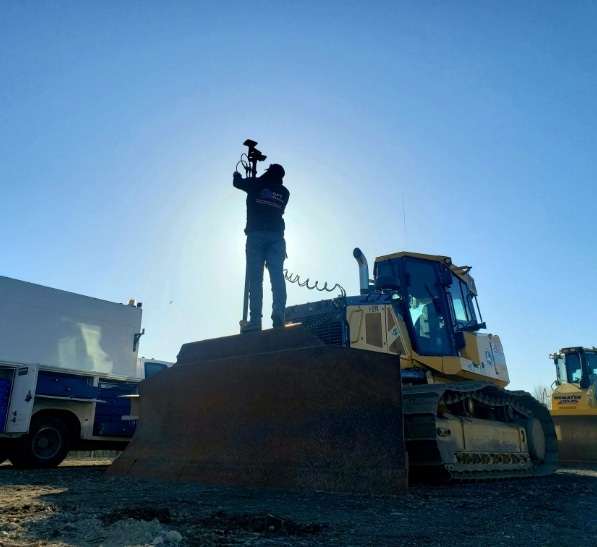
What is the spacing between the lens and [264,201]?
6367 millimetres

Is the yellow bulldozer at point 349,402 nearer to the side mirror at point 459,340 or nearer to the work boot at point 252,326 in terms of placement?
the side mirror at point 459,340

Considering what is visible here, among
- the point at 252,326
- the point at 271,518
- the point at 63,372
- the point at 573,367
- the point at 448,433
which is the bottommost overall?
the point at 271,518

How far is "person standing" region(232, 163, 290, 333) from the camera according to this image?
6.14 metres

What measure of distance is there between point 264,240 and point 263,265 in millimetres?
277

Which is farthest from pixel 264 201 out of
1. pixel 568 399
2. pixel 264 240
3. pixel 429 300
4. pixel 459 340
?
pixel 568 399

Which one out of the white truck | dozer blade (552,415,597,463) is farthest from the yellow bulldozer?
dozer blade (552,415,597,463)

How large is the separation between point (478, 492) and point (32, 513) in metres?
3.97

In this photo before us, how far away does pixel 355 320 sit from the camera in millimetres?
7160

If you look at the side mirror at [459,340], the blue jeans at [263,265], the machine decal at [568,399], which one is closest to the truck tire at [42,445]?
the blue jeans at [263,265]

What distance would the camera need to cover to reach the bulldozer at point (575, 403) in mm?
13352

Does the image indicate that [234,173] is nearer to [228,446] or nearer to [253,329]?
[253,329]

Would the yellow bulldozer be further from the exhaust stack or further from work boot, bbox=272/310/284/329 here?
work boot, bbox=272/310/284/329

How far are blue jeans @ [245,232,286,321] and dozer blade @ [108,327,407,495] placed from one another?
48cm

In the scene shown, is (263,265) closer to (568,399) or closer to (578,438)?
(578,438)
